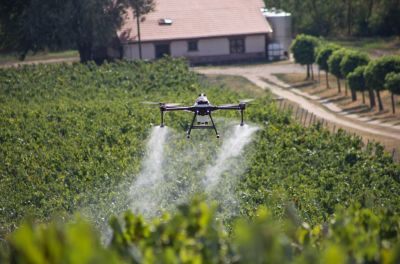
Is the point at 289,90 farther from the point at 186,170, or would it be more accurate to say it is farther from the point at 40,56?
the point at 186,170

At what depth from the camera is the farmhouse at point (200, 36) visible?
3666 inches

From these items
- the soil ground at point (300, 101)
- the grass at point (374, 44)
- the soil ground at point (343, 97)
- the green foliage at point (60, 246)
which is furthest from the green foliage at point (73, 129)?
the green foliage at point (60, 246)

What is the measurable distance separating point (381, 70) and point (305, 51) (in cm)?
1858

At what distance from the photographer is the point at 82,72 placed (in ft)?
249

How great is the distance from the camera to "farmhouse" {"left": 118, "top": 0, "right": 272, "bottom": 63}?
93.1 m

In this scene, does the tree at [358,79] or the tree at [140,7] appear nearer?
the tree at [358,79]

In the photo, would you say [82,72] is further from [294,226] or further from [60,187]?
[294,226]

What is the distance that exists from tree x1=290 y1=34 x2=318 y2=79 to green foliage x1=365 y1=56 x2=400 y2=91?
56.6 feet

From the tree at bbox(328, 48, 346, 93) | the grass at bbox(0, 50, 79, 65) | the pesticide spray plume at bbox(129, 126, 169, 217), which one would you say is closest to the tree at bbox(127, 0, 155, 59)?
the grass at bbox(0, 50, 79, 65)

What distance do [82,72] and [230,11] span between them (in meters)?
26.2

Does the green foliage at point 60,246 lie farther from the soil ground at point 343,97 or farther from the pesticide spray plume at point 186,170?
the soil ground at point 343,97

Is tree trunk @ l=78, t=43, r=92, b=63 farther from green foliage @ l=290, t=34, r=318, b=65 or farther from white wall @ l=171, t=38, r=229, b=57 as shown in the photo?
green foliage @ l=290, t=34, r=318, b=65

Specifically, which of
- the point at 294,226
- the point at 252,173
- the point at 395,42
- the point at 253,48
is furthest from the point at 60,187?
the point at 395,42

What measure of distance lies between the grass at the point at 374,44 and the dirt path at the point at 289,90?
310 inches
